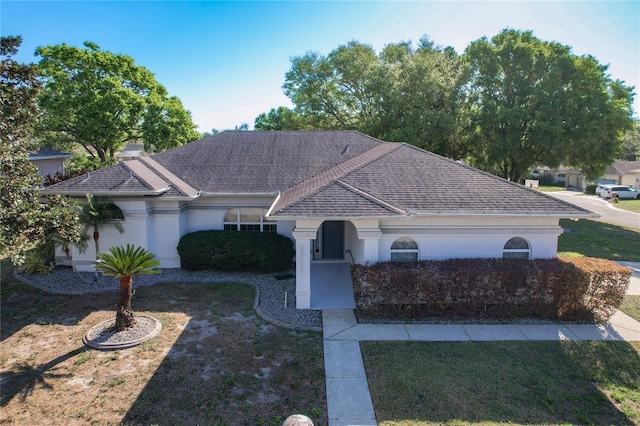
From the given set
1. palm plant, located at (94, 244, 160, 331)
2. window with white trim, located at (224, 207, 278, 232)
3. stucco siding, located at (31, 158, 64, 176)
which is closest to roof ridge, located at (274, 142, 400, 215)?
window with white trim, located at (224, 207, 278, 232)

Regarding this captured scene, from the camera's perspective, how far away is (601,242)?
22.3 metres

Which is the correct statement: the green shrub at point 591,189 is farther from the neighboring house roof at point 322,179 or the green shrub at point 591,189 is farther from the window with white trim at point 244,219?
the window with white trim at point 244,219

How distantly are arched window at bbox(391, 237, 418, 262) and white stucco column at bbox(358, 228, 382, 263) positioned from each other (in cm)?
79

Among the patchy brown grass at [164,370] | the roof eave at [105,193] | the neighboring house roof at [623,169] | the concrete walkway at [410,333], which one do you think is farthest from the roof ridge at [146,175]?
the neighboring house roof at [623,169]

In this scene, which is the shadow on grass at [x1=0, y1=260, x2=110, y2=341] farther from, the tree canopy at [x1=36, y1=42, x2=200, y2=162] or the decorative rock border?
the tree canopy at [x1=36, y1=42, x2=200, y2=162]

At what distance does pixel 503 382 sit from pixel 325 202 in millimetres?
6384

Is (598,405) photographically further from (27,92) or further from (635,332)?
(27,92)

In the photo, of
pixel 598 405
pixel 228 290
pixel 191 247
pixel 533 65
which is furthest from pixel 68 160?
pixel 598 405

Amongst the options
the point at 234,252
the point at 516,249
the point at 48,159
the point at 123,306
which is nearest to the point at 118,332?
the point at 123,306

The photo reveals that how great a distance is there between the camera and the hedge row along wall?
1085 cm

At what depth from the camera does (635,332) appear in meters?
10.6

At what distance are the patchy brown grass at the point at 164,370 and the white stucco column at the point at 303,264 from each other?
5.03ft

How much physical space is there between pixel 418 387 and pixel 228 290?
7.68 m

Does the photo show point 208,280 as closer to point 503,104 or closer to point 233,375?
point 233,375
